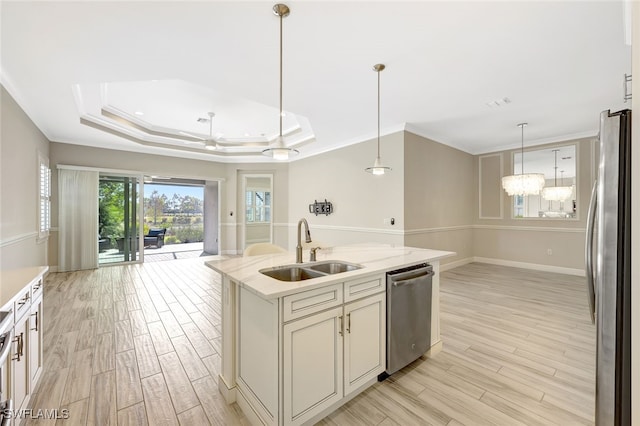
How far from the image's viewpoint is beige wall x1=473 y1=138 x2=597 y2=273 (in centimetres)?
503

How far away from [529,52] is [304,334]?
3232 millimetres

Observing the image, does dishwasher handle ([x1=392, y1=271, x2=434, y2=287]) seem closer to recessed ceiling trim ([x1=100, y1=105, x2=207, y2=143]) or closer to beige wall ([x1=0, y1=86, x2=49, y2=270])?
beige wall ([x1=0, y1=86, x2=49, y2=270])

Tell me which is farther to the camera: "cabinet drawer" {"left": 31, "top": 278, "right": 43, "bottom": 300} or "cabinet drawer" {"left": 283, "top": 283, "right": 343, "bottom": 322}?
"cabinet drawer" {"left": 31, "top": 278, "right": 43, "bottom": 300}

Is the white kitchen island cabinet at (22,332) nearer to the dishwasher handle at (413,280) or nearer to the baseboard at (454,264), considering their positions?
the dishwasher handle at (413,280)

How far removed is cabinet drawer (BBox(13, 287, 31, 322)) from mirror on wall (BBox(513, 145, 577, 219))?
7.29m

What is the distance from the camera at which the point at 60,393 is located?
72.4 inches

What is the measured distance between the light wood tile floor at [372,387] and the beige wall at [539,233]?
5.83 feet

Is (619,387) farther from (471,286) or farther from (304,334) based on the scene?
(471,286)

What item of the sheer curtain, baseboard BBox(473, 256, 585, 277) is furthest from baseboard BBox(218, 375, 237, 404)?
baseboard BBox(473, 256, 585, 277)

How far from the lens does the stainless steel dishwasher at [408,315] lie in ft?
6.44

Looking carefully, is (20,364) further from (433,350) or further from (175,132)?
(175,132)

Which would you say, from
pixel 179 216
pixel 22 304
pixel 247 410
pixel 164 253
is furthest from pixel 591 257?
pixel 179 216

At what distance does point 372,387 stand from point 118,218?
21.5ft

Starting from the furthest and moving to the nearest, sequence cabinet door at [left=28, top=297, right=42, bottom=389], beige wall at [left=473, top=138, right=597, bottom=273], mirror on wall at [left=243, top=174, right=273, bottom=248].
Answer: mirror on wall at [left=243, top=174, right=273, bottom=248], beige wall at [left=473, top=138, right=597, bottom=273], cabinet door at [left=28, top=297, right=42, bottom=389]
